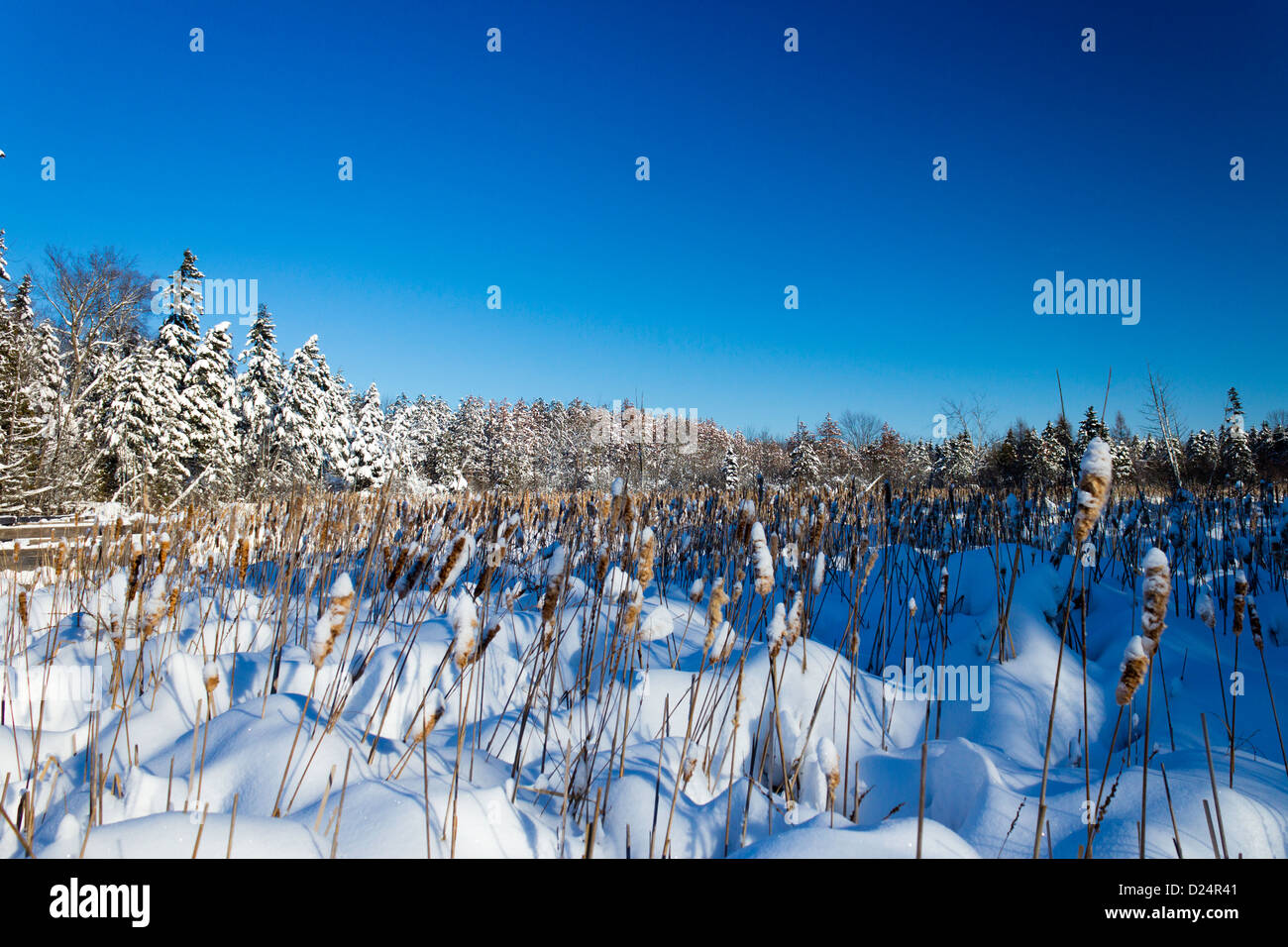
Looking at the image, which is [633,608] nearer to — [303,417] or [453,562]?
[453,562]

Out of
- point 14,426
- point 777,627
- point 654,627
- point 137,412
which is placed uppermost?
point 137,412

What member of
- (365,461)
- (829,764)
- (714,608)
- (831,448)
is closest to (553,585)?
(714,608)

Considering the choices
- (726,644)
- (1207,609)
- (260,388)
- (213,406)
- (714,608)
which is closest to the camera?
(714,608)

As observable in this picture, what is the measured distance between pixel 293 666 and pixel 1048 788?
2.53m

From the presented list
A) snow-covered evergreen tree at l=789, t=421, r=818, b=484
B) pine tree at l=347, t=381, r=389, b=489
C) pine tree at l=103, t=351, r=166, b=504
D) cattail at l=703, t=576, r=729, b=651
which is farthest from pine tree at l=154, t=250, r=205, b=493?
snow-covered evergreen tree at l=789, t=421, r=818, b=484

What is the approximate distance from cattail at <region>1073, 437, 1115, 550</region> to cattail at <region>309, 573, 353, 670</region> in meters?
1.44

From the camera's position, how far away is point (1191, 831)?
1287 mm

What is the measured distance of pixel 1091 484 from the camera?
3.52 feet

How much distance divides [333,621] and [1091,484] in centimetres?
155

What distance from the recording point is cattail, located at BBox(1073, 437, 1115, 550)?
1040mm

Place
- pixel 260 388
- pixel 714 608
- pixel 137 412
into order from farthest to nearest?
1. pixel 260 388
2. pixel 137 412
3. pixel 714 608

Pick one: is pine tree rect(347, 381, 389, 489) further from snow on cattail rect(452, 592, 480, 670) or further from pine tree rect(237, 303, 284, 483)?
snow on cattail rect(452, 592, 480, 670)

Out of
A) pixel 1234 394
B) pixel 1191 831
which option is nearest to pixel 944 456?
pixel 1234 394
